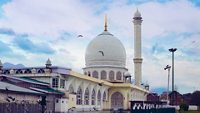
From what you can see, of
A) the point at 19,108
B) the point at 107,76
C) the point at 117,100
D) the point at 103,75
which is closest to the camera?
the point at 19,108

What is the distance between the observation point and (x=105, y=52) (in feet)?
247

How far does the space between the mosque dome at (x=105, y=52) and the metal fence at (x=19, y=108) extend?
1655 inches

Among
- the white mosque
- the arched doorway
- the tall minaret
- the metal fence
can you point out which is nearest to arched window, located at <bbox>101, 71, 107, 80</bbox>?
the white mosque

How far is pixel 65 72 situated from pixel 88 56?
96.3ft

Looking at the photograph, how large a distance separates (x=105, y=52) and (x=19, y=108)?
150 feet

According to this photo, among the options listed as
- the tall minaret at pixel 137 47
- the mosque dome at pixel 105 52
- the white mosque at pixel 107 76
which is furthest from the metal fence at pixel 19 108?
the tall minaret at pixel 137 47

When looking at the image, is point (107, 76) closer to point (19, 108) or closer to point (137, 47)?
point (137, 47)

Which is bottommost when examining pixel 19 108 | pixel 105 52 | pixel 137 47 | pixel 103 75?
pixel 19 108

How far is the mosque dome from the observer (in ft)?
247

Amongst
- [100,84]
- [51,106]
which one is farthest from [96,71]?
[51,106]

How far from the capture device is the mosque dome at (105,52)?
75438mm

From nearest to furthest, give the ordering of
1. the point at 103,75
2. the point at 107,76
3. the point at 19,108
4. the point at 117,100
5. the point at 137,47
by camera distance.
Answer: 1. the point at 19,108
2. the point at 117,100
3. the point at 107,76
4. the point at 103,75
5. the point at 137,47

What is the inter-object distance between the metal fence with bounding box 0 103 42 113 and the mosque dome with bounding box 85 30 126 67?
42.0 meters

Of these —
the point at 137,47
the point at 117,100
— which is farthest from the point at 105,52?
the point at 137,47
